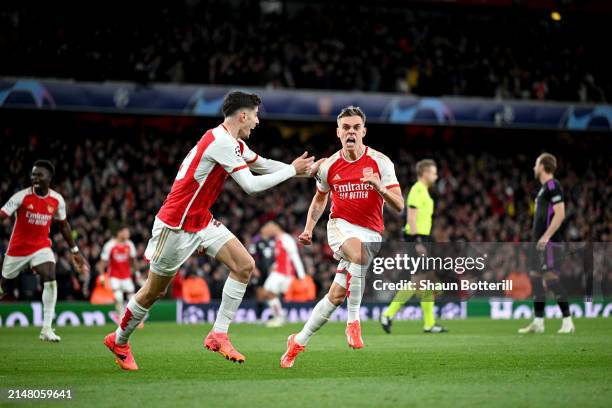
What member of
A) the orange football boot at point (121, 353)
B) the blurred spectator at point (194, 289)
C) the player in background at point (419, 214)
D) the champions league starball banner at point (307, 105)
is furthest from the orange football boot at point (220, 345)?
the champions league starball banner at point (307, 105)

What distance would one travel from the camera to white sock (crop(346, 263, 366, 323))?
904 centimetres

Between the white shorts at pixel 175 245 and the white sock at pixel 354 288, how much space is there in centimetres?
128

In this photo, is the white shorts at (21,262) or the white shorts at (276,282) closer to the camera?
the white shorts at (21,262)

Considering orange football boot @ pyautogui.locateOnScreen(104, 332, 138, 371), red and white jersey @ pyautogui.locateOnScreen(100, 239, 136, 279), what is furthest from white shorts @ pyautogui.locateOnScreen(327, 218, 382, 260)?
red and white jersey @ pyautogui.locateOnScreen(100, 239, 136, 279)

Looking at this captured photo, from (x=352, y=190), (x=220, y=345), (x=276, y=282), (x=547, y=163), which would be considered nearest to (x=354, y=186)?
(x=352, y=190)

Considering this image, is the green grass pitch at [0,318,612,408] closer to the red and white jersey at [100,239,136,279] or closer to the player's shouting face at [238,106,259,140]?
the player's shouting face at [238,106,259,140]

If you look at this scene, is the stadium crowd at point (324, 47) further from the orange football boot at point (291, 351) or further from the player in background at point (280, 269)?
the orange football boot at point (291, 351)

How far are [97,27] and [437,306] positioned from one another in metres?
12.4

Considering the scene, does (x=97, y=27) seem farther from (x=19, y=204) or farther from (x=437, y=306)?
(x=19, y=204)

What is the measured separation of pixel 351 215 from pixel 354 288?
0.74m

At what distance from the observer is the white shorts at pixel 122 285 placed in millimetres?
18734

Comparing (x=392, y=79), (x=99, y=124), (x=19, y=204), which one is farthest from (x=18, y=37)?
(x=19, y=204)

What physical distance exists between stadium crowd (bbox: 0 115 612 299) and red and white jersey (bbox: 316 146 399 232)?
10981mm

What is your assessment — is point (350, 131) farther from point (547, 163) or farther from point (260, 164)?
point (547, 163)
